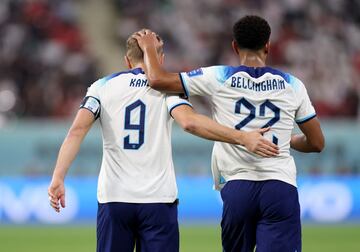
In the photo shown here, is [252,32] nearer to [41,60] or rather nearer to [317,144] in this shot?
[317,144]

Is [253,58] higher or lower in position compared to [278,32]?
lower

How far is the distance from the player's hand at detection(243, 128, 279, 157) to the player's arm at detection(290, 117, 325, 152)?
0.55 meters

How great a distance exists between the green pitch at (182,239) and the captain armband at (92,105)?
525 cm

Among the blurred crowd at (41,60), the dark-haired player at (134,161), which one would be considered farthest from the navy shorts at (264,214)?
the blurred crowd at (41,60)

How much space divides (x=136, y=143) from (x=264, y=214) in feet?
2.99

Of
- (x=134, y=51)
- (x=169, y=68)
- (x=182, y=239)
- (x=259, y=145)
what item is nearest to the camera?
(x=259, y=145)

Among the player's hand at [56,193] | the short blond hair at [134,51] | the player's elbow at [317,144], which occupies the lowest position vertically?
the player's hand at [56,193]

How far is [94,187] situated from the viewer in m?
13.8

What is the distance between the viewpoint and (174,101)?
5.79 m

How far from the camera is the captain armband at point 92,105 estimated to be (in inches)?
229

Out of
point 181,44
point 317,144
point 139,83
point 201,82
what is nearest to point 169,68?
point 181,44

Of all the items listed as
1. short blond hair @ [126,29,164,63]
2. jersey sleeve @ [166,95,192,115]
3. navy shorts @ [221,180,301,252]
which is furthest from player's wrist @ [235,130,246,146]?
short blond hair @ [126,29,164,63]

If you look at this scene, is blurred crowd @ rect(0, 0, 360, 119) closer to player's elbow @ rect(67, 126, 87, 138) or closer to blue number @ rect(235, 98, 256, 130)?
player's elbow @ rect(67, 126, 87, 138)

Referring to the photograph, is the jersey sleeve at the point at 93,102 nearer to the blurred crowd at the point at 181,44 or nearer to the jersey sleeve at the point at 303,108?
the jersey sleeve at the point at 303,108
